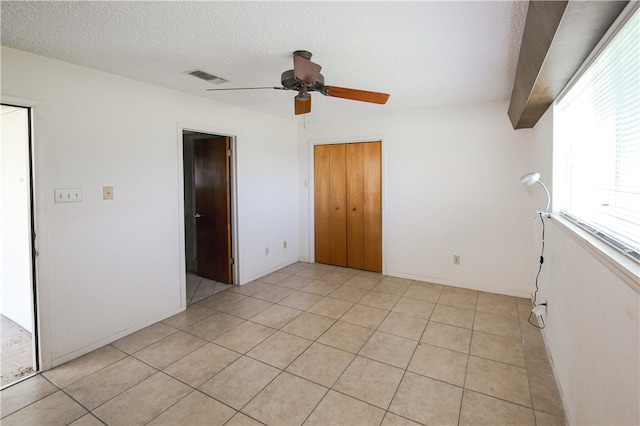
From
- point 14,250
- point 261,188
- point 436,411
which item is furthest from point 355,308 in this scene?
point 14,250

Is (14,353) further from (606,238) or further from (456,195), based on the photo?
(456,195)

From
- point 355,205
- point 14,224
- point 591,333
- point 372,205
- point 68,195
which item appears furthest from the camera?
point 355,205

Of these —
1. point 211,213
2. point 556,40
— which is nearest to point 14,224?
point 211,213

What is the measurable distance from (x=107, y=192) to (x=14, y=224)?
113 centimetres

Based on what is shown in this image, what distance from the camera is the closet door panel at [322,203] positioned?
4.89 metres

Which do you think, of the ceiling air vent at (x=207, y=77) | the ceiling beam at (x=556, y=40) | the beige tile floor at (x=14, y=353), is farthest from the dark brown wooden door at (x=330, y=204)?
the beige tile floor at (x=14, y=353)

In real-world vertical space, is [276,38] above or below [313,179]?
above

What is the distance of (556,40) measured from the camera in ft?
4.60

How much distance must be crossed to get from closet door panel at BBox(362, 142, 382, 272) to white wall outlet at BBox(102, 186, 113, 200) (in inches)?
124

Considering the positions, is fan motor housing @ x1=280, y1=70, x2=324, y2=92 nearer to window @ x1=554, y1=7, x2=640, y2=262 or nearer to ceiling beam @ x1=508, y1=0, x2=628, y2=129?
ceiling beam @ x1=508, y1=0, x2=628, y2=129

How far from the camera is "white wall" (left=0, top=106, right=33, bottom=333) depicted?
275cm

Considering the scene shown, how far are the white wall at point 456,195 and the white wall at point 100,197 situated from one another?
7.85ft

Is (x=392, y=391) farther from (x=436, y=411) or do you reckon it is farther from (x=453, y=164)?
(x=453, y=164)

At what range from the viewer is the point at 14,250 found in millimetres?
A: 2912
